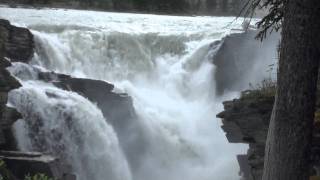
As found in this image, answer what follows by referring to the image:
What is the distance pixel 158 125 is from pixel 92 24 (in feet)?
31.0

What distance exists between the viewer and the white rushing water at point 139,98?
17391 mm

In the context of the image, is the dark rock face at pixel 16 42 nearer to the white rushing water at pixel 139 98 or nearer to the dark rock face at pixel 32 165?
the white rushing water at pixel 139 98

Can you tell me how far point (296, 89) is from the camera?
769 centimetres

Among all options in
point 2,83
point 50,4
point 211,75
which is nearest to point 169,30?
point 211,75

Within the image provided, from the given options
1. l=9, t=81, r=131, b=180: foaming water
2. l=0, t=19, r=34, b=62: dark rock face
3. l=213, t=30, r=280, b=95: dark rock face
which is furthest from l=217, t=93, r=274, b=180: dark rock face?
l=213, t=30, r=280, b=95: dark rock face

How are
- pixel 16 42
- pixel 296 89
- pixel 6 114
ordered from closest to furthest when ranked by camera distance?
1. pixel 296 89
2. pixel 6 114
3. pixel 16 42

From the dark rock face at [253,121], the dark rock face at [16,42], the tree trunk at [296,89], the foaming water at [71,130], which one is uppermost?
the tree trunk at [296,89]

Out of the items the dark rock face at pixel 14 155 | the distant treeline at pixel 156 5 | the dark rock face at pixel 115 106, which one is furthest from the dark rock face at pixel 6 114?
the distant treeline at pixel 156 5

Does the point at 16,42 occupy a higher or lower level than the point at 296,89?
lower

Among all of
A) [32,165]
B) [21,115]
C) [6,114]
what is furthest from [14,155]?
[21,115]

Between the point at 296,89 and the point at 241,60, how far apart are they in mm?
21548

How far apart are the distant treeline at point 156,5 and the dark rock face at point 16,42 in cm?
1904

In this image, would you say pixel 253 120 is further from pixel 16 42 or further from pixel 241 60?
pixel 241 60

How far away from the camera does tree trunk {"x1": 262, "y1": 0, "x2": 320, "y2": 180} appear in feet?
25.1
